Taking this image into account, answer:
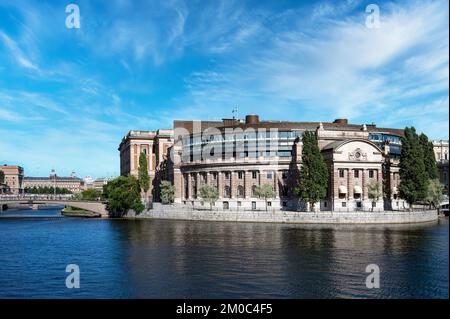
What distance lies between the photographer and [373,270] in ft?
129

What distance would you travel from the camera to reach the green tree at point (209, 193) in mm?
102412

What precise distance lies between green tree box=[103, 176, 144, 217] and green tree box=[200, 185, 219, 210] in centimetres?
1597

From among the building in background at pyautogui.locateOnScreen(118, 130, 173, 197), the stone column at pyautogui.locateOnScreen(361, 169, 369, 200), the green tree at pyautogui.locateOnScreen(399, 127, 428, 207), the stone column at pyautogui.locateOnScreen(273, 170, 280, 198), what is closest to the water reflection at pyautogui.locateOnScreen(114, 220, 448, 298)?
the green tree at pyautogui.locateOnScreen(399, 127, 428, 207)

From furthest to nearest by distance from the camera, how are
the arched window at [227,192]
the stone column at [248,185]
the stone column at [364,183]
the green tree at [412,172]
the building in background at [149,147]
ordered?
the building in background at [149,147] < the arched window at [227,192] < the stone column at [248,185] < the stone column at [364,183] < the green tree at [412,172]

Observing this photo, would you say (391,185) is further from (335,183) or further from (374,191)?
(335,183)

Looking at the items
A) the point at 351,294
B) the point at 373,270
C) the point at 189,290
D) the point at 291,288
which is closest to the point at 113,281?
the point at 189,290

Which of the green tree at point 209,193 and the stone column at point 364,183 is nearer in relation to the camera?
the stone column at point 364,183

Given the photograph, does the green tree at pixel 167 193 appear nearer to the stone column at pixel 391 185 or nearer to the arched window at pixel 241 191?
the arched window at pixel 241 191

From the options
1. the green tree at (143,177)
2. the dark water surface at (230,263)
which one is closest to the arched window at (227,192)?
the green tree at (143,177)

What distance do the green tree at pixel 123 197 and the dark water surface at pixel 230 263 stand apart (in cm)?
3812

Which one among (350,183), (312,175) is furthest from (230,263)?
(350,183)

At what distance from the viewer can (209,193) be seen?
335ft
